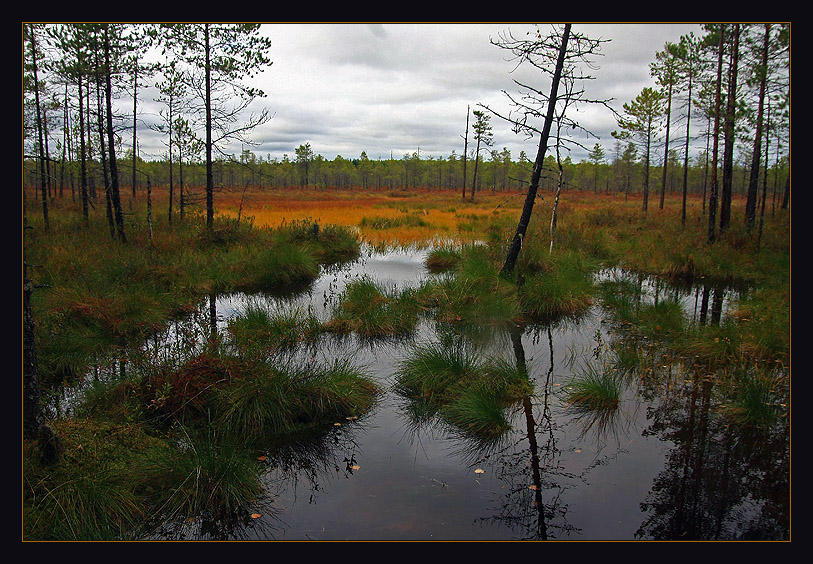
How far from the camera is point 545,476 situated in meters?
5.02

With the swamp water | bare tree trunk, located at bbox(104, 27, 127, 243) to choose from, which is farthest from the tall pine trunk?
bare tree trunk, located at bbox(104, 27, 127, 243)

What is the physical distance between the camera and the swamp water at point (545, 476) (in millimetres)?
4246

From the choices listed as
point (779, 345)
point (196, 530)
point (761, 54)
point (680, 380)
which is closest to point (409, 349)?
point (680, 380)

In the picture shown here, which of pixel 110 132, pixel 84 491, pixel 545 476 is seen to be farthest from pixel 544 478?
pixel 110 132

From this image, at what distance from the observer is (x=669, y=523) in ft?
14.1

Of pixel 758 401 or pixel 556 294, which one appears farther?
pixel 556 294

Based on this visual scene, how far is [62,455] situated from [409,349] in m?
5.50

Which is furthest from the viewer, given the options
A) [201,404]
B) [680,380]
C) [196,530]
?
[680,380]

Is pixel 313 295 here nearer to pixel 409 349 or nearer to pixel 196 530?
pixel 409 349

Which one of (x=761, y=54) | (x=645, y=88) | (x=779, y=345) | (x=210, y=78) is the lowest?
(x=779, y=345)

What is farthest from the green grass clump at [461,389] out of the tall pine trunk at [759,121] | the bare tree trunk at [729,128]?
the bare tree trunk at [729,128]

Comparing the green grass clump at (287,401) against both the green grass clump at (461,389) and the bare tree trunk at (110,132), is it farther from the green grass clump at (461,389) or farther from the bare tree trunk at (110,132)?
the bare tree trunk at (110,132)

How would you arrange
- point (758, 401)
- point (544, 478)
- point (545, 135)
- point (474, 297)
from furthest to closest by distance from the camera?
A: point (545, 135)
point (474, 297)
point (758, 401)
point (544, 478)

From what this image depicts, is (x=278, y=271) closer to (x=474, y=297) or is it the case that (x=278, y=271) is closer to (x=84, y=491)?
(x=474, y=297)
